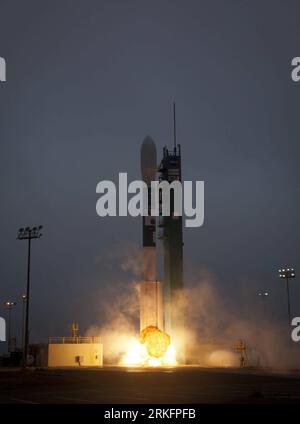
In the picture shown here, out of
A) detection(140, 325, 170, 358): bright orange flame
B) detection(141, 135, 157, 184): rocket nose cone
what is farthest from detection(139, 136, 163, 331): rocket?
detection(140, 325, 170, 358): bright orange flame

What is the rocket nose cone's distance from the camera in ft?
204

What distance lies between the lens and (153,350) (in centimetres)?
5784

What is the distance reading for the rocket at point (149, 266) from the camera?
196 ft

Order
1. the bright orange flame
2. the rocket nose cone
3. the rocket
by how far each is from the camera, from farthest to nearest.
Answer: the rocket nose cone → the rocket → the bright orange flame

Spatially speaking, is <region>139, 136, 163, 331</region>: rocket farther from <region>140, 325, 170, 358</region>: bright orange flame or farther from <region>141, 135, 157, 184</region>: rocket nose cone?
<region>140, 325, 170, 358</region>: bright orange flame

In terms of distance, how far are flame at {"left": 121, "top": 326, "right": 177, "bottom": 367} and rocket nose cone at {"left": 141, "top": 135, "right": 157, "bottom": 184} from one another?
54.4 ft

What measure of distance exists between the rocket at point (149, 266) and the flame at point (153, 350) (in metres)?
1.69

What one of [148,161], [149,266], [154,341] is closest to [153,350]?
[154,341]

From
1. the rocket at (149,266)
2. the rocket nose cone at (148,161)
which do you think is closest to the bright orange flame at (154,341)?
the rocket at (149,266)

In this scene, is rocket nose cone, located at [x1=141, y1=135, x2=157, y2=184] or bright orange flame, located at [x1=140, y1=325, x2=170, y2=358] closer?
bright orange flame, located at [x1=140, y1=325, x2=170, y2=358]

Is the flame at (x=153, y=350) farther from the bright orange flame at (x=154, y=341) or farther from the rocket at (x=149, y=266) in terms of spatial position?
the rocket at (x=149, y=266)
